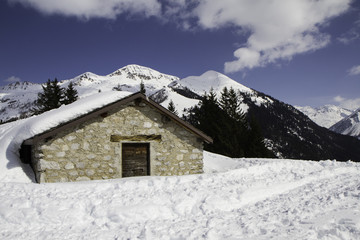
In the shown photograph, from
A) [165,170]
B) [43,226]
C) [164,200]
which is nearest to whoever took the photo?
[43,226]

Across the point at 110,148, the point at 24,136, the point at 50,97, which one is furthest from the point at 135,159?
the point at 50,97

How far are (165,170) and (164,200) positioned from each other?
15.5ft

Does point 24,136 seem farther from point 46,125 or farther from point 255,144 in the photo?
point 255,144

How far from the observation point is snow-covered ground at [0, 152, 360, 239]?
4.46 m

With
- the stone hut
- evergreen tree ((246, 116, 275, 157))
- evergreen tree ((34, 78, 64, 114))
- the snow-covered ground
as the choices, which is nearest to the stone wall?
the stone hut

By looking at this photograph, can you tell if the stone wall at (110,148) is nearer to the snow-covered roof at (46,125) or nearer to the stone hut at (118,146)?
the stone hut at (118,146)

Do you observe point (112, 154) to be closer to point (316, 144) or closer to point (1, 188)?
point (1, 188)

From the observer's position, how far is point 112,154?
393 inches

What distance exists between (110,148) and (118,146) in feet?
1.11

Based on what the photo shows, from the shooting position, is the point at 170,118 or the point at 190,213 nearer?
the point at 190,213

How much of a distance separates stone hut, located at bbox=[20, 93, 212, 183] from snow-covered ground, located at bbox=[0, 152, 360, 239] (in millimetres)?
2113

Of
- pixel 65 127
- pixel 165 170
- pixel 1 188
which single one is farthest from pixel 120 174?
pixel 1 188

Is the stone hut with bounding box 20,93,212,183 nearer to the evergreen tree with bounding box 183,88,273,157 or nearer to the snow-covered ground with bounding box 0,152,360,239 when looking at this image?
the snow-covered ground with bounding box 0,152,360,239

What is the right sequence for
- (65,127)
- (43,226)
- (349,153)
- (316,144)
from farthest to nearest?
(349,153) < (316,144) < (65,127) < (43,226)
